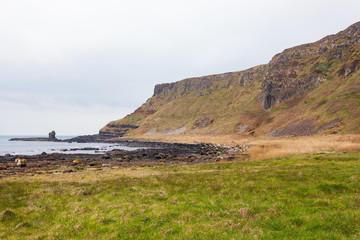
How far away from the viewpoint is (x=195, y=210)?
13891mm

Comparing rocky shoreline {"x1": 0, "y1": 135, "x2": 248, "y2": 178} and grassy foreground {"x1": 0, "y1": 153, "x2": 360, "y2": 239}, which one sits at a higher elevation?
grassy foreground {"x1": 0, "y1": 153, "x2": 360, "y2": 239}

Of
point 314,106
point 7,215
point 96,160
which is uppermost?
point 314,106

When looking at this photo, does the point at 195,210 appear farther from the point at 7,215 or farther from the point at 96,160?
the point at 96,160

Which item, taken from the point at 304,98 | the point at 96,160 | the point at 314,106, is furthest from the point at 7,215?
the point at 304,98

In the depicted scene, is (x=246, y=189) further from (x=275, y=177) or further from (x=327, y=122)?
(x=327, y=122)

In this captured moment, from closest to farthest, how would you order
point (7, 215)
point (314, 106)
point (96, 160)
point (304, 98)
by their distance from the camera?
point (7, 215) < point (96, 160) < point (314, 106) < point (304, 98)

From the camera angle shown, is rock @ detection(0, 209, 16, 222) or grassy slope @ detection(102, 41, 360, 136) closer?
rock @ detection(0, 209, 16, 222)

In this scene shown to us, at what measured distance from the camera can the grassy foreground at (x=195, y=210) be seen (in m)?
10.9

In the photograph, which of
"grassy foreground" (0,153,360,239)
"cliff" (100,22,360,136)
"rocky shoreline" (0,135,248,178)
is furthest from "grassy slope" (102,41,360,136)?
"grassy foreground" (0,153,360,239)

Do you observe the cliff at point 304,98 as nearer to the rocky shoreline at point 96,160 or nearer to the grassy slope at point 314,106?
the grassy slope at point 314,106

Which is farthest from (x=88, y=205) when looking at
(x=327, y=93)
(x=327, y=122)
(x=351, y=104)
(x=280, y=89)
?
(x=280, y=89)

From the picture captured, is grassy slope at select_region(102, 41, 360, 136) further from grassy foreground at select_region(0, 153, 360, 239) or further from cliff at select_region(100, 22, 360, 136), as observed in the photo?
grassy foreground at select_region(0, 153, 360, 239)

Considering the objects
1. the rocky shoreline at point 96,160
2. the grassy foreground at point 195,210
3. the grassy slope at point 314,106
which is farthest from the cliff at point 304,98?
the grassy foreground at point 195,210

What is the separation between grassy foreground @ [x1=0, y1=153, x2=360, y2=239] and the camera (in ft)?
35.9
